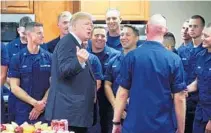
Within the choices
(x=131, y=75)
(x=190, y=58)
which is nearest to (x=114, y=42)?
(x=190, y=58)

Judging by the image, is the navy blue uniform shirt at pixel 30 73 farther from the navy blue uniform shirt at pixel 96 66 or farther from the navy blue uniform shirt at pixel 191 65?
the navy blue uniform shirt at pixel 191 65

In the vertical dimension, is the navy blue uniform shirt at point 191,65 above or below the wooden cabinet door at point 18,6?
below

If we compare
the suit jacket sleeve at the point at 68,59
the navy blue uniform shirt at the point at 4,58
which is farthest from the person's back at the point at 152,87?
the navy blue uniform shirt at the point at 4,58

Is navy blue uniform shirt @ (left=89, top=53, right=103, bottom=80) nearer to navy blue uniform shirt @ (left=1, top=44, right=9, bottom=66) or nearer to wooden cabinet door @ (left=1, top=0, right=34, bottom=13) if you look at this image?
navy blue uniform shirt @ (left=1, top=44, right=9, bottom=66)

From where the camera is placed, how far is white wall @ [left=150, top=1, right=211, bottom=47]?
5862 millimetres

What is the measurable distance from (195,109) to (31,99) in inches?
61.7

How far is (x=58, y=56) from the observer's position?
3238 mm

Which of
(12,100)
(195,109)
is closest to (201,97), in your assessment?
(195,109)

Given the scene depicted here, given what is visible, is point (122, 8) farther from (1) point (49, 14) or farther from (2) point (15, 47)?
(2) point (15, 47)

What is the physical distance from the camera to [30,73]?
390 centimetres

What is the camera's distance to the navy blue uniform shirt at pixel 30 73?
391cm

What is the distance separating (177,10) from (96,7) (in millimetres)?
1139

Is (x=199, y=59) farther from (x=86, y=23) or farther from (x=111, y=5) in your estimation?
(x=111, y=5)

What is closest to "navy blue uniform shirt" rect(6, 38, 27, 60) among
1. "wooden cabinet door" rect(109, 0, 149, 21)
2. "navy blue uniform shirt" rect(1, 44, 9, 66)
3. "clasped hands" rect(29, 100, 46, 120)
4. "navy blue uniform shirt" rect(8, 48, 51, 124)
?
"navy blue uniform shirt" rect(1, 44, 9, 66)
